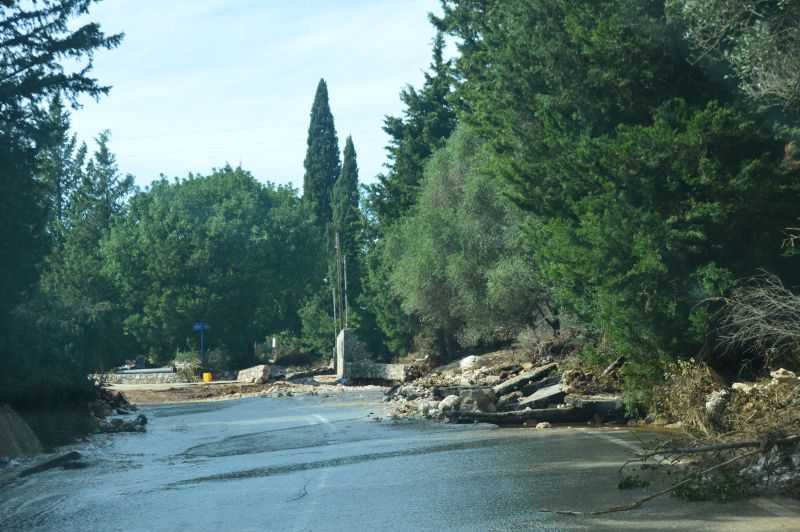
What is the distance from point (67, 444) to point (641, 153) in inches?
526

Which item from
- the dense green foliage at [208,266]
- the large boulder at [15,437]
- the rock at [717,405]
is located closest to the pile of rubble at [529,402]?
the rock at [717,405]

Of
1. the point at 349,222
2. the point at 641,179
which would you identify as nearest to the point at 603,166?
the point at 641,179

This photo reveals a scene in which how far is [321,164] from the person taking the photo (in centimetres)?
8588

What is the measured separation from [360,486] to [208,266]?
56.5m

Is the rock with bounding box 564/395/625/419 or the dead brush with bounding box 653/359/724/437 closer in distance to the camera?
the dead brush with bounding box 653/359/724/437

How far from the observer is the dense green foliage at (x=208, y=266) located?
65.4 metres

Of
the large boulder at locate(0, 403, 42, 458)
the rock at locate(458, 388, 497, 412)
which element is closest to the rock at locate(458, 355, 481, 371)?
the rock at locate(458, 388, 497, 412)

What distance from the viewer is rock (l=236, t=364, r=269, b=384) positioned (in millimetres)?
54875

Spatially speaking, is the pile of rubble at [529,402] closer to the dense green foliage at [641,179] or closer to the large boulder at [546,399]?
the large boulder at [546,399]

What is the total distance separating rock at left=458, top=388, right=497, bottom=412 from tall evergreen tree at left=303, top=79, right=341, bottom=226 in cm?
6184

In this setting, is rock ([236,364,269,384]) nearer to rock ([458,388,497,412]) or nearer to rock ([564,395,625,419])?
rock ([458,388,497,412])

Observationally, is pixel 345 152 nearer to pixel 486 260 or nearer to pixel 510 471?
pixel 486 260

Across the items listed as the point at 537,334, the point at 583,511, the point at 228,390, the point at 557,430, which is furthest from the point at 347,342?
the point at 583,511

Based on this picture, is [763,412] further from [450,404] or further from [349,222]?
[349,222]
